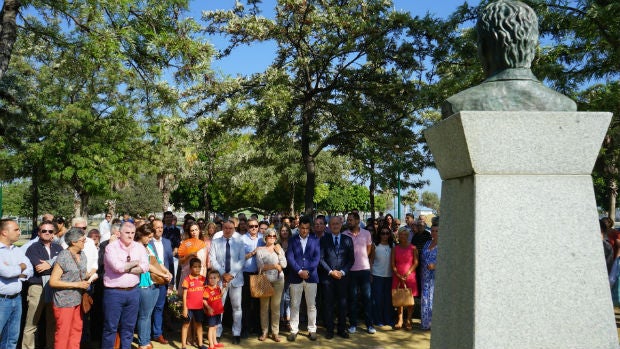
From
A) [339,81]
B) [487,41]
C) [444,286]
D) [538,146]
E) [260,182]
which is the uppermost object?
[260,182]

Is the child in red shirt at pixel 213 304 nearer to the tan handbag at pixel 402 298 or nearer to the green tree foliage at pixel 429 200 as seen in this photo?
the tan handbag at pixel 402 298

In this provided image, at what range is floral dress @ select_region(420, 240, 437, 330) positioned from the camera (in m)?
9.18

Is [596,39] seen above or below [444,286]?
above

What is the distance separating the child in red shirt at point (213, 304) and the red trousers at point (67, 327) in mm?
1821

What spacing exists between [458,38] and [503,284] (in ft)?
27.3

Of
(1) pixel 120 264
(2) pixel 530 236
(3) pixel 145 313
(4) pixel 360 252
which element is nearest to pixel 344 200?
(4) pixel 360 252

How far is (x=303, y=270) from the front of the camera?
849 cm

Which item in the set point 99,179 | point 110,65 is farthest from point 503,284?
point 99,179

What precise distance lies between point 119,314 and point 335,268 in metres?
3.52

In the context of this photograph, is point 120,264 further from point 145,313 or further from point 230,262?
point 230,262

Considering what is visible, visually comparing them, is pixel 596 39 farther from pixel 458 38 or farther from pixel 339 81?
pixel 339 81

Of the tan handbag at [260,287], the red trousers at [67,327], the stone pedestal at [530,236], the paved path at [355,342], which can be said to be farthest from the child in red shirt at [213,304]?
the stone pedestal at [530,236]

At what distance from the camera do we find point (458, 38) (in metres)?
10.6

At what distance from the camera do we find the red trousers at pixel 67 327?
6465mm
